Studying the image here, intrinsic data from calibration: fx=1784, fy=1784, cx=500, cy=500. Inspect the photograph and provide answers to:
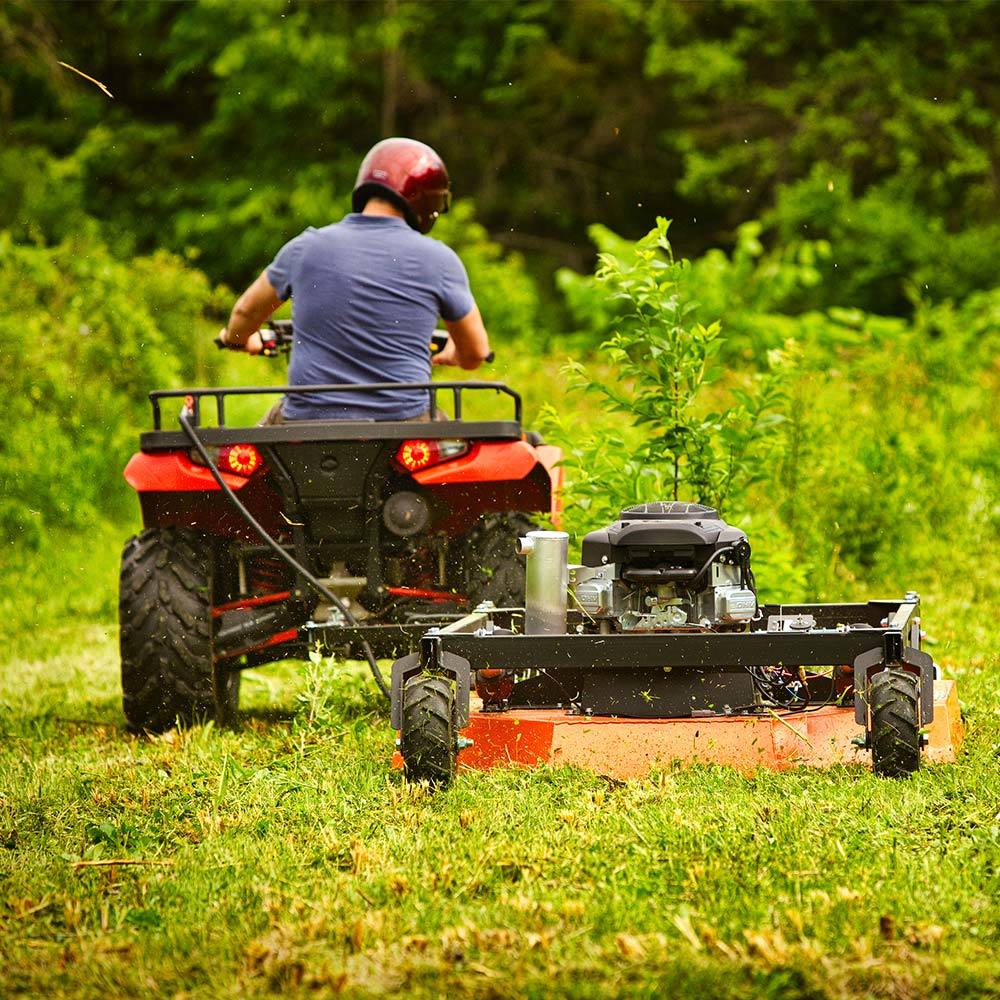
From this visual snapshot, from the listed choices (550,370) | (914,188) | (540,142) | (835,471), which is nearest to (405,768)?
(835,471)

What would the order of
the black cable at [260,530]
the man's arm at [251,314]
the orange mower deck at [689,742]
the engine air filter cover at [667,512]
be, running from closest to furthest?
the orange mower deck at [689,742] → the engine air filter cover at [667,512] → the black cable at [260,530] → the man's arm at [251,314]

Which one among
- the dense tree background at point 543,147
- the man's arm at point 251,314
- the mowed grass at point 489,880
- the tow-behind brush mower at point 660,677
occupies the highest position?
the dense tree background at point 543,147

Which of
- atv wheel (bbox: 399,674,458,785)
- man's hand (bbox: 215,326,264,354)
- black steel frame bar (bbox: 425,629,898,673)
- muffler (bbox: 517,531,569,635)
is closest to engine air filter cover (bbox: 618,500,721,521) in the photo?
muffler (bbox: 517,531,569,635)

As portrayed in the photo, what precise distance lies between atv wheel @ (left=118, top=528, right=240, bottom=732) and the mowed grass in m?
0.46

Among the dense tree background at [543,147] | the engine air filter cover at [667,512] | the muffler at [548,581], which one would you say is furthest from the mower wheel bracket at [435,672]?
the dense tree background at [543,147]

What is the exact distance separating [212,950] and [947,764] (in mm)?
2270

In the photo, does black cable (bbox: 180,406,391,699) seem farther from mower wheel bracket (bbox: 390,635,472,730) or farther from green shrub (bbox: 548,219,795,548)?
green shrub (bbox: 548,219,795,548)

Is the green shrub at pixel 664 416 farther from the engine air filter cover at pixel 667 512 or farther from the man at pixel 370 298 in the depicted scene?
the engine air filter cover at pixel 667 512

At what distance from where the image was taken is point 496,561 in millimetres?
6004

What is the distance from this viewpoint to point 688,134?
22859 mm

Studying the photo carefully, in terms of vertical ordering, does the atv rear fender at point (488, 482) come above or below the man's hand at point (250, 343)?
below

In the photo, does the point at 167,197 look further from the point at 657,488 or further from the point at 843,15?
the point at 657,488

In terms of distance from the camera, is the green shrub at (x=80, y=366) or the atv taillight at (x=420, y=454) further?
the green shrub at (x=80, y=366)

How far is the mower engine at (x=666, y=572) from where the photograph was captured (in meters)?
4.92
